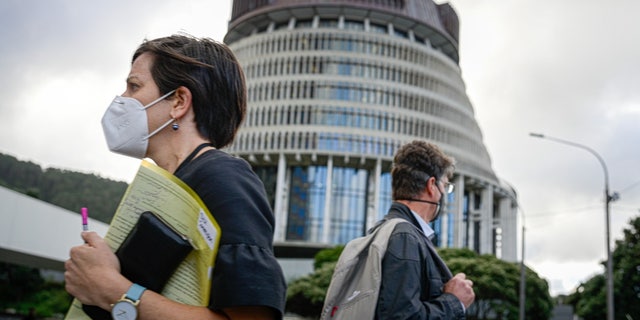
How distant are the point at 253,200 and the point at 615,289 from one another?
1492 inches

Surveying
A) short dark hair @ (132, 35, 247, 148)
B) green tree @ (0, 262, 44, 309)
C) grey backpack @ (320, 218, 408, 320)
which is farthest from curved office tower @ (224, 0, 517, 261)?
short dark hair @ (132, 35, 247, 148)

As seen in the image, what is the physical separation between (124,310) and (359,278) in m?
1.98

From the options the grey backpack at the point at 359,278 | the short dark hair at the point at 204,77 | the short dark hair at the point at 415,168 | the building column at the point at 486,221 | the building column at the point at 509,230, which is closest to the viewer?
the short dark hair at the point at 204,77

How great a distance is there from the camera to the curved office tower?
64.8 metres

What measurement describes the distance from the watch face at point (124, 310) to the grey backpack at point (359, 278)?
5.78ft

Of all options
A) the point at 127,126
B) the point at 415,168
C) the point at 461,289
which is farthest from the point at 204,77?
the point at 415,168

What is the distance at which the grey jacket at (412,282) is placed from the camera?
3.26 m

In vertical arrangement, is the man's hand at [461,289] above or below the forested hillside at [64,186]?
below

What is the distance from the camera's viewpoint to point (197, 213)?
1793 mm

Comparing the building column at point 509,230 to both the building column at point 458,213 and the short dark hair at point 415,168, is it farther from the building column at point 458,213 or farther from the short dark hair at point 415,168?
the short dark hair at point 415,168

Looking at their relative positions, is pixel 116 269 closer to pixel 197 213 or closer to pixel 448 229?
pixel 197 213

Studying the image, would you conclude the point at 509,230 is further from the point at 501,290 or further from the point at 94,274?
the point at 94,274

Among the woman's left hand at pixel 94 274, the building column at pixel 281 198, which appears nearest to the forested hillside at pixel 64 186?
the building column at pixel 281 198

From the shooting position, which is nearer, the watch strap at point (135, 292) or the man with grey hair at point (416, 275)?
the watch strap at point (135, 292)
